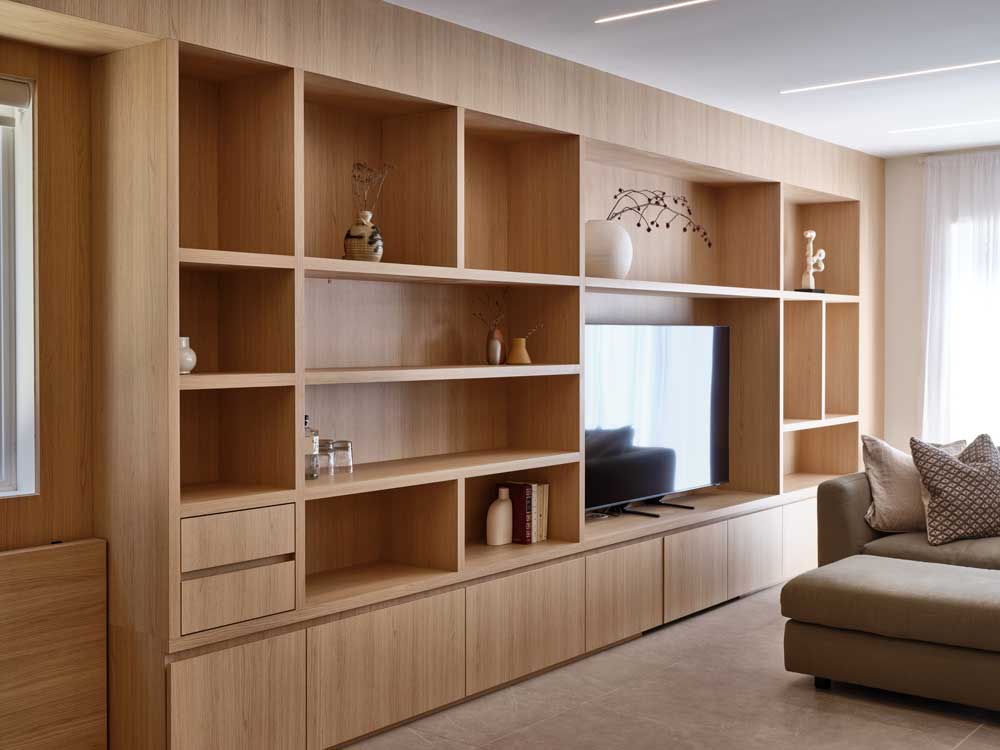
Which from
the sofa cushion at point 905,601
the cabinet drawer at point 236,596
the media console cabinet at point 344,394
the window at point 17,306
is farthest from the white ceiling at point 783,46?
the sofa cushion at point 905,601

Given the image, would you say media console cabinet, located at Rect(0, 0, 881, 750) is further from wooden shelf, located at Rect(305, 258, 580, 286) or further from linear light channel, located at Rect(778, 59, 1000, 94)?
linear light channel, located at Rect(778, 59, 1000, 94)

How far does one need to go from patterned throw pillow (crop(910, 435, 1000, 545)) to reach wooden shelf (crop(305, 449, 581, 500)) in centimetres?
162

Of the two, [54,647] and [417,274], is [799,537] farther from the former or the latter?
[54,647]

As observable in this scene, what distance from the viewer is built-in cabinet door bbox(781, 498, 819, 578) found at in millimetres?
5715

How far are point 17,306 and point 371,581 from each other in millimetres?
1465

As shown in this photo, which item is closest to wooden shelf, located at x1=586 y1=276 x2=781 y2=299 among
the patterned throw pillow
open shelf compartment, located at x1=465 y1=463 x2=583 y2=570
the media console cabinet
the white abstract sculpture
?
the media console cabinet

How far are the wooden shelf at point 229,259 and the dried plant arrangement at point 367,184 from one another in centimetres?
76

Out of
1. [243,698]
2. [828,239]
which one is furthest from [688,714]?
[828,239]

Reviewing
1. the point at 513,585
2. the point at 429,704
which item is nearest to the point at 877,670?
the point at 513,585

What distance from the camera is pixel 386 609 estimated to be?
3.50 metres

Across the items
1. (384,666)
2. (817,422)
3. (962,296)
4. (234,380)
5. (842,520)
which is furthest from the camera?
(962,296)

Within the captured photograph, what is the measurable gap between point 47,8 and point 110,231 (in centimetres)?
68

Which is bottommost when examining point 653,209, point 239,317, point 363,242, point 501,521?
point 501,521

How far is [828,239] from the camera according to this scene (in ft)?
21.5
